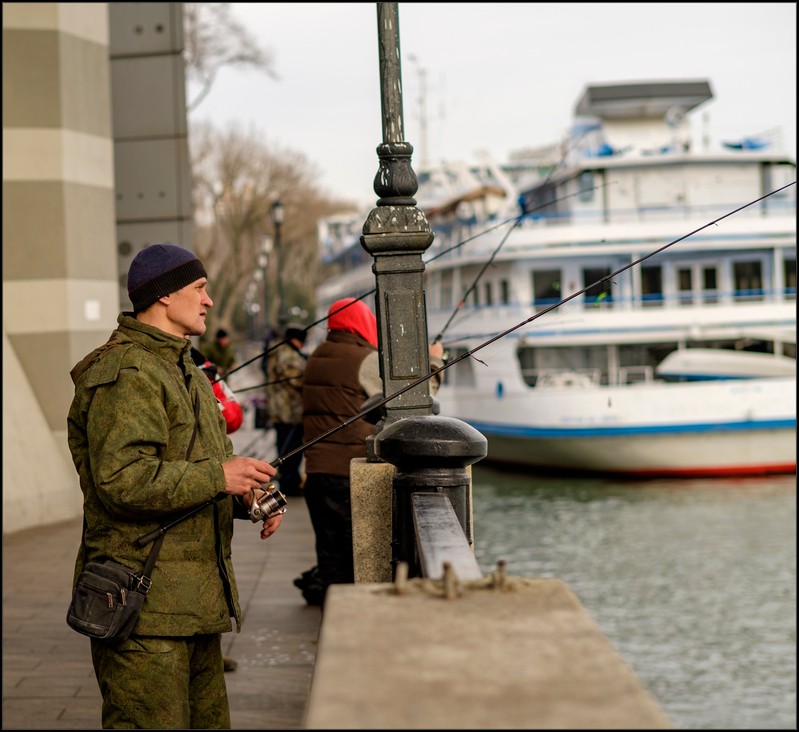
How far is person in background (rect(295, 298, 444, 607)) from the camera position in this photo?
646cm

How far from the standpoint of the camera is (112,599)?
3.24m

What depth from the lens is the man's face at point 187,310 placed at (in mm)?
3473

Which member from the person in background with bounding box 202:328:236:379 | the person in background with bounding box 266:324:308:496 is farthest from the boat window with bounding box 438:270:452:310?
the person in background with bounding box 266:324:308:496

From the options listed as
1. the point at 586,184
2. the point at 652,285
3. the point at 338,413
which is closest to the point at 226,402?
the point at 338,413

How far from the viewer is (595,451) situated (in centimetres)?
2723

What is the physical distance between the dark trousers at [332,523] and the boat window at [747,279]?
23.2 m

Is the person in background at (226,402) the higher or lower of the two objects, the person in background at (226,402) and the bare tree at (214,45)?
the lower

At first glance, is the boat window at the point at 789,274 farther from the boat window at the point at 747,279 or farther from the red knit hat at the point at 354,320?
the red knit hat at the point at 354,320

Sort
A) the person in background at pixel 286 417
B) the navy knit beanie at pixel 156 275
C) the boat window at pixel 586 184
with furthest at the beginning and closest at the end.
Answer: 1. the boat window at pixel 586 184
2. the person in background at pixel 286 417
3. the navy knit beanie at pixel 156 275

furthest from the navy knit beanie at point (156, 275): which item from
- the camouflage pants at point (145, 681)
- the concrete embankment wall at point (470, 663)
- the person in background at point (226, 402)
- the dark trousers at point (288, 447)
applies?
the dark trousers at point (288, 447)

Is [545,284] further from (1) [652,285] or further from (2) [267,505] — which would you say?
(2) [267,505]

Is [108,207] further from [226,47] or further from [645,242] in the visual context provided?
[226,47]

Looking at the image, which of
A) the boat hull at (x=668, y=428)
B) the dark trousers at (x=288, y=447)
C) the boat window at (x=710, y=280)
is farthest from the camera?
the boat window at (x=710, y=280)

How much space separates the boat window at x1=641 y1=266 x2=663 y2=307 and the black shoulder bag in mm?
25979
